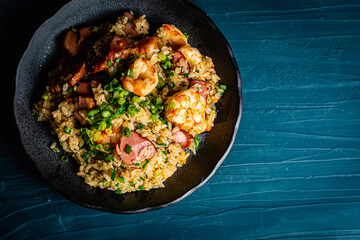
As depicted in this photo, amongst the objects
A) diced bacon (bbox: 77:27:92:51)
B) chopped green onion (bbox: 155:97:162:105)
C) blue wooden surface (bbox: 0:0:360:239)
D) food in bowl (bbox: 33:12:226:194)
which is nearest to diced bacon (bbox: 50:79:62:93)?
food in bowl (bbox: 33:12:226:194)

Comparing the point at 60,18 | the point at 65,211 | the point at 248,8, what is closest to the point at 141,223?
the point at 65,211

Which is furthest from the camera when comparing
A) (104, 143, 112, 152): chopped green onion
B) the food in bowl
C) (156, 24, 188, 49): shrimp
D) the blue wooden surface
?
the blue wooden surface

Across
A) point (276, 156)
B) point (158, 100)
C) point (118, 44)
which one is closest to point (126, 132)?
point (158, 100)

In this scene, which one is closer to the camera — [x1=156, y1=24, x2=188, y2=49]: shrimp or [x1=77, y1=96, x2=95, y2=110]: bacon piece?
[x1=77, y1=96, x2=95, y2=110]: bacon piece

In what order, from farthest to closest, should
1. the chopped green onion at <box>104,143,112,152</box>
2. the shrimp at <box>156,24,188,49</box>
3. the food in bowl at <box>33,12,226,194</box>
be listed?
the shrimp at <box>156,24,188,49</box> < the chopped green onion at <box>104,143,112,152</box> < the food in bowl at <box>33,12,226,194</box>

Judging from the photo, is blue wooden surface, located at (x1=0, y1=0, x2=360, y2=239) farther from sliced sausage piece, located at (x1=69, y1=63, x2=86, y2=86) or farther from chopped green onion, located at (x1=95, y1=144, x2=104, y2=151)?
sliced sausage piece, located at (x1=69, y1=63, x2=86, y2=86)

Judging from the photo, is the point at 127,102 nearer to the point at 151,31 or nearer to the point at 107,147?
the point at 107,147
